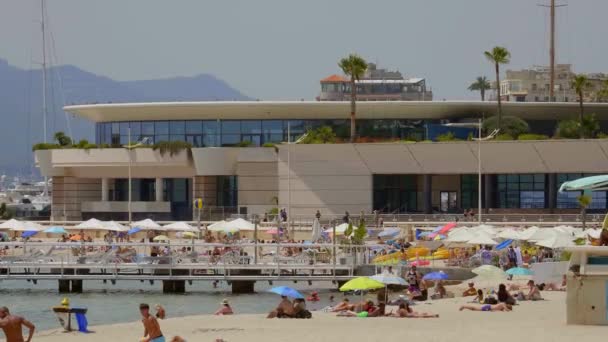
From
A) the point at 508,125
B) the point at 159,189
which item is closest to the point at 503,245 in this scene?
the point at 508,125

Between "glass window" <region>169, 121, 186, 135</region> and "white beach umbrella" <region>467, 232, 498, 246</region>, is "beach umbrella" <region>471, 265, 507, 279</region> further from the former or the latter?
"glass window" <region>169, 121, 186, 135</region>

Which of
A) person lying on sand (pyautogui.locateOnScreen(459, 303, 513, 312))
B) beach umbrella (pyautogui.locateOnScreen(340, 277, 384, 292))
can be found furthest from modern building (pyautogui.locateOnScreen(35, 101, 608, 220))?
person lying on sand (pyautogui.locateOnScreen(459, 303, 513, 312))

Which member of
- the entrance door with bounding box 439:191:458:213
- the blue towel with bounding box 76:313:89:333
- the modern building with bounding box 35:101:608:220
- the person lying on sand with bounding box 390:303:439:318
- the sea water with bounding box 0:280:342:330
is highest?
the modern building with bounding box 35:101:608:220

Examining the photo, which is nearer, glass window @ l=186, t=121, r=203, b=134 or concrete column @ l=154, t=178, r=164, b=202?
glass window @ l=186, t=121, r=203, b=134

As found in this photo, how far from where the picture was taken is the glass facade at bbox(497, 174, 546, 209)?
268 ft

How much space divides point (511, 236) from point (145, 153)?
3552cm

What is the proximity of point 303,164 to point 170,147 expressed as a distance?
9392mm

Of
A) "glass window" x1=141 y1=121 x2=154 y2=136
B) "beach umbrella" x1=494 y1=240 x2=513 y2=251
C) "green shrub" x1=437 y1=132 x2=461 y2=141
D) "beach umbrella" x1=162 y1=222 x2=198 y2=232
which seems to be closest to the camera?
"beach umbrella" x1=494 y1=240 x2=513 y2=251

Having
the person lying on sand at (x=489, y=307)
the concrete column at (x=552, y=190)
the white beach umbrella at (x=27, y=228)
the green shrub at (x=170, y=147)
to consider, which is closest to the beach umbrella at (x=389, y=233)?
the white beach umbrella at (x=27, y=228)

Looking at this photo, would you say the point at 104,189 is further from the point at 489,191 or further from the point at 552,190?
the point at 552,190

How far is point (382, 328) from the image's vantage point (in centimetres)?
3344

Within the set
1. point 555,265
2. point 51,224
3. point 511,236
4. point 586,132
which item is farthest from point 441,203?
point 555,265

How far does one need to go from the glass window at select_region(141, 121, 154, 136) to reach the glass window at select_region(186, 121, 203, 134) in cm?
233

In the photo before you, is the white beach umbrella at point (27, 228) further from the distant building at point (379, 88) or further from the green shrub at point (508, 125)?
the distant building at point (379, 88)
